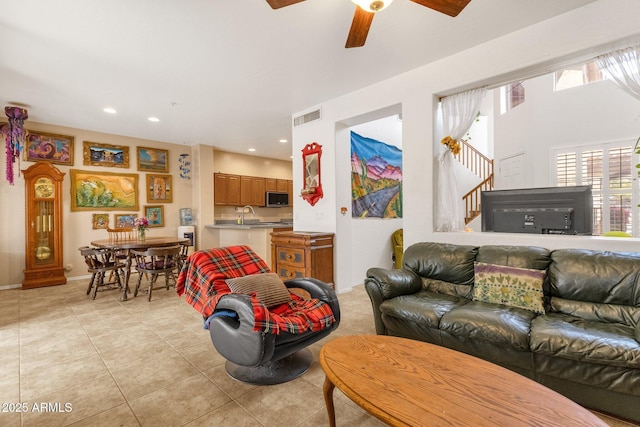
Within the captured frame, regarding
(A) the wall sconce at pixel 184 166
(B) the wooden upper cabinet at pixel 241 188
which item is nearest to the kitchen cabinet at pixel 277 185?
(B) the wooden upper cabinet at pixel 241 188

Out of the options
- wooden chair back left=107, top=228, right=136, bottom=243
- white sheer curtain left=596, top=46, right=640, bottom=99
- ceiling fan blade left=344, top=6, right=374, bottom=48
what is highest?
ceiling fan blade left=344, top=6, right=374, bottom=48

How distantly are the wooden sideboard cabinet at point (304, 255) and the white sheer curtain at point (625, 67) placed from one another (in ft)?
10.6

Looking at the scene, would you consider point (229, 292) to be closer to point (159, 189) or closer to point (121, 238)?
point (121, 238)

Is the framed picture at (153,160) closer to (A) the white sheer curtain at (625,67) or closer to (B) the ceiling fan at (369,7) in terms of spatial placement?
(B) the ceiling fan at (369,7)

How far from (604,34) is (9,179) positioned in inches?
286

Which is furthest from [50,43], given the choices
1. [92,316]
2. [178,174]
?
[178,174]

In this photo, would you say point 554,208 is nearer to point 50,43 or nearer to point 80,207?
point 50,43

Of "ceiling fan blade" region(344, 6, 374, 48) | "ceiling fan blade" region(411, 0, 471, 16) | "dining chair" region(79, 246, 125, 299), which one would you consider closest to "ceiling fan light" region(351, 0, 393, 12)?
"ceiling fan blade" region(344, 6, 374, 48)

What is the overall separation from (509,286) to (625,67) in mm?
1956

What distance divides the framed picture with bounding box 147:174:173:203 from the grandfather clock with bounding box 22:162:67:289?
1463 mm

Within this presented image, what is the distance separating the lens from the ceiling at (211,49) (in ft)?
7.79

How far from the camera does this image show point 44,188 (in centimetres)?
498

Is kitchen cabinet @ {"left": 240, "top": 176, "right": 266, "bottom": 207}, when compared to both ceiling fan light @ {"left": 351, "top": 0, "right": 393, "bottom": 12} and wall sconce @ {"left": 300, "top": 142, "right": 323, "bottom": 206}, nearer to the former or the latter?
wall sconce @ {"left": 300, "top": 142, "right": 323, "bottom": 206}

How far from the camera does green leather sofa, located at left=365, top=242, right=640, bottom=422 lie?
163cm
